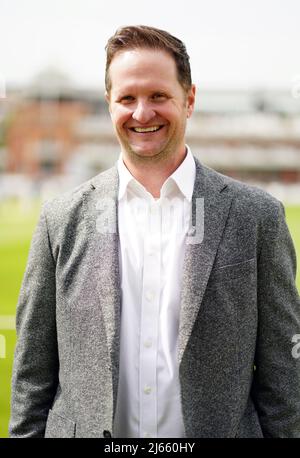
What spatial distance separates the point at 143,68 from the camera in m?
1.85

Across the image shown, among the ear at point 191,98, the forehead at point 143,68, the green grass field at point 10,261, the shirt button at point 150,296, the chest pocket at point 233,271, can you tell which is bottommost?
the green grass field at point 10,261

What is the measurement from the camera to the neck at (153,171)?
1.95 metres

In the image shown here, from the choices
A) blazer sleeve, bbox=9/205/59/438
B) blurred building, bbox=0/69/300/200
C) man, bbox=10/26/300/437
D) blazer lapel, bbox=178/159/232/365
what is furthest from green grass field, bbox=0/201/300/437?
blurred building, bbox=0/69/300/200

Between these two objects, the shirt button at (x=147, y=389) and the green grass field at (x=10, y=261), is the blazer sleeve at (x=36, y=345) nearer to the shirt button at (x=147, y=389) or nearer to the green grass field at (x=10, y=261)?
the shirt button at (x=147, y=389)

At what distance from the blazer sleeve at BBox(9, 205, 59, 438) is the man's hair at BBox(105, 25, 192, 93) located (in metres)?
0.57

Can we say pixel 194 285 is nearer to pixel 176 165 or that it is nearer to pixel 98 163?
pixel 176 165

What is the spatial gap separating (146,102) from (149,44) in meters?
0.18

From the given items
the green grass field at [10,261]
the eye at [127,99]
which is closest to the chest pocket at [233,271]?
the eye at [127,99]

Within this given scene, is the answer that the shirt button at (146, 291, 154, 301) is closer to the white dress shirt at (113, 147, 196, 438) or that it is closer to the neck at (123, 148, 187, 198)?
the white dress shirt at (113, 147, 196, 438)

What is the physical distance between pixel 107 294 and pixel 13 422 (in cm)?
56

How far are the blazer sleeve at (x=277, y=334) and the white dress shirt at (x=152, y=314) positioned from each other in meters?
0.26

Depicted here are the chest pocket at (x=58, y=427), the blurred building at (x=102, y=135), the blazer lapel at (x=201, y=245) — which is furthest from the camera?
the blurred building at (x=102, y=135)

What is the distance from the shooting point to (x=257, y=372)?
1944mm
